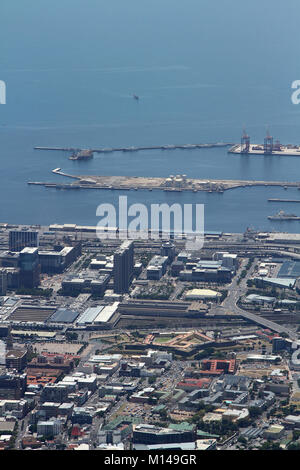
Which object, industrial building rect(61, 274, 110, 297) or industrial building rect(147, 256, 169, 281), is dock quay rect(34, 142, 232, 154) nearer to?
industrial building rect(147, 256, 169, 281)

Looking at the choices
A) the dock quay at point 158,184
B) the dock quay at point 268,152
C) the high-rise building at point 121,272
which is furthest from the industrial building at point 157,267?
the dock quay at point 268,152

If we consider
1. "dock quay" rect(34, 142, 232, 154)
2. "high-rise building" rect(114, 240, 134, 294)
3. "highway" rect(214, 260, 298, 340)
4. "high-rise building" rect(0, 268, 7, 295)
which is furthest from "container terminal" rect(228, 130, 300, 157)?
"high-rise building" rect(0, 268, 7, 295)

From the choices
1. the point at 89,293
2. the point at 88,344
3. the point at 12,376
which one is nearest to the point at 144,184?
the point at 89,293

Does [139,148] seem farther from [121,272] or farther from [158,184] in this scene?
[121,272]

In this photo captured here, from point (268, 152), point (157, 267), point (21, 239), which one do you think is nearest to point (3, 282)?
point (21, 239)

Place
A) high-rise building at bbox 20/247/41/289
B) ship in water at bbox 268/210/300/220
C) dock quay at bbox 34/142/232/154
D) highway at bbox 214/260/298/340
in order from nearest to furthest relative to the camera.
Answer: highway at bbox 214/260/298/340 < high-rise building at bbox 20/247/41/289 < ship in water at bbox 268/210/300/220 < dock quay at bbox 34/142/232/154

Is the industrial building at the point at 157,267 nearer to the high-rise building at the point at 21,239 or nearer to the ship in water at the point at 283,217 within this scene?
the high-rise building at the point at 21,239
